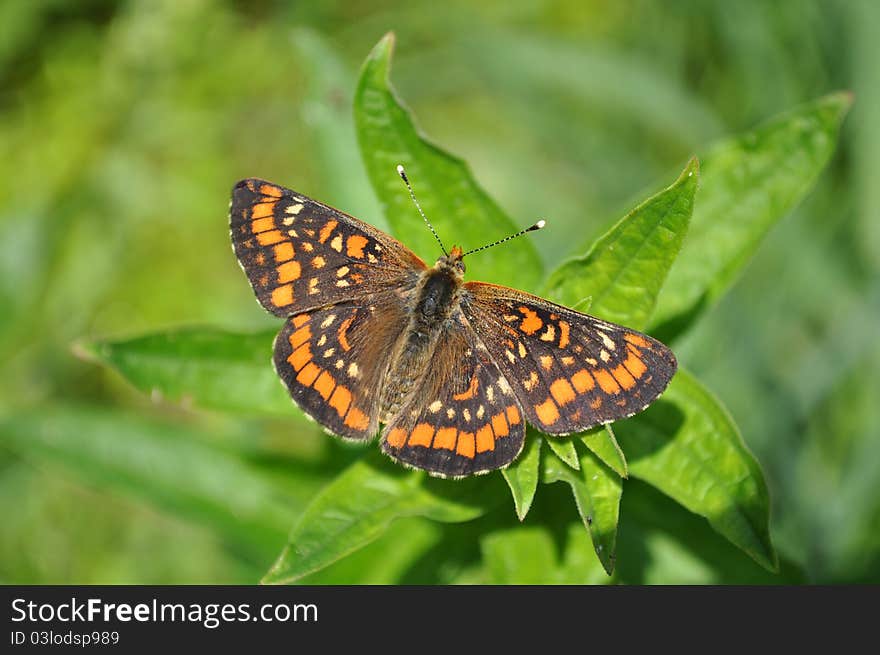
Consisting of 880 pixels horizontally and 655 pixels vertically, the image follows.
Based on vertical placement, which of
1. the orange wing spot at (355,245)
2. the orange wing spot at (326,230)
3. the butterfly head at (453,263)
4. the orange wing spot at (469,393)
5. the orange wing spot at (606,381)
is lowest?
the orange wing spot at (606,381)

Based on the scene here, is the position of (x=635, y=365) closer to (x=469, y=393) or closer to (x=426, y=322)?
(x=469, y=393)

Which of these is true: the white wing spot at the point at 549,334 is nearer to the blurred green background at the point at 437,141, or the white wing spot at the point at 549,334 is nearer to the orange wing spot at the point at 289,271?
the orange wing spot at the point at 289,271

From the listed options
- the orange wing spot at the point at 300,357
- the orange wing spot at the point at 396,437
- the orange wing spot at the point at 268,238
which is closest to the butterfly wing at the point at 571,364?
the orange wing spot at the point at 396,437

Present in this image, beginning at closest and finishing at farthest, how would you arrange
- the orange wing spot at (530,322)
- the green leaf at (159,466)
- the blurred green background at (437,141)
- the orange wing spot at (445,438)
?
1. the orange wing spot at (445,438)
2. the orange wing spot at (530,322)
3. the green leaf at (159,466)
4. the blurred green background at (437,141)

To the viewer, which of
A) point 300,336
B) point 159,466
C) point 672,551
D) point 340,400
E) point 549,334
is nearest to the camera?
point 549,334

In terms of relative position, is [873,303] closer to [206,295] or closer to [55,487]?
[206,295]

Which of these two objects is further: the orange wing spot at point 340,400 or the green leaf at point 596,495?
the orange wing spot at point 340,400

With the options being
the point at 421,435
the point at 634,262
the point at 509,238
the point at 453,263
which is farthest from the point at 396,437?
the point at 634,262
